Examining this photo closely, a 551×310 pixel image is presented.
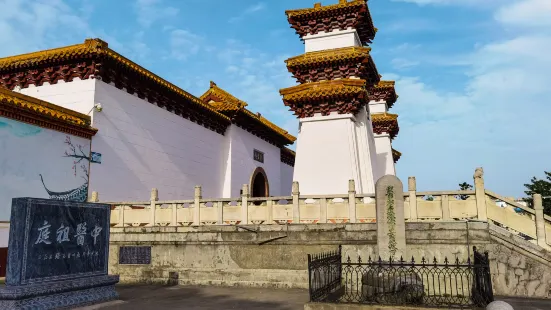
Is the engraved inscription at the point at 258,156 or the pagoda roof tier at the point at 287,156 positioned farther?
the pagoda roof tier at the point at 287,156

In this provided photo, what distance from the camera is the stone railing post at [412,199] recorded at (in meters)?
11.6

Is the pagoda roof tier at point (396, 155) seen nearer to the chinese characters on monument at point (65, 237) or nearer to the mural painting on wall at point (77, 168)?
the mural painting on wall at point (77, 168)

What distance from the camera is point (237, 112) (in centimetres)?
2430

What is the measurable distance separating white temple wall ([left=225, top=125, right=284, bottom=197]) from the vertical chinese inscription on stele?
15.1m

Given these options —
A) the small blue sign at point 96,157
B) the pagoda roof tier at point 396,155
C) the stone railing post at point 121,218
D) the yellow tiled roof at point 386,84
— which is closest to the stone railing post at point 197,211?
the stone railing post at point 121,218

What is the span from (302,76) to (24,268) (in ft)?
45.8

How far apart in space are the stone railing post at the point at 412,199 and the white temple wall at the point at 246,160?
14.1 meters

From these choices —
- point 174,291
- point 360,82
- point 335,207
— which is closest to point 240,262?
point 174,291

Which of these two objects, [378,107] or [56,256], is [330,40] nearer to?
[378,107]

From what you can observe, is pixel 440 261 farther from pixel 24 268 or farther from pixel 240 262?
pixel 24 268

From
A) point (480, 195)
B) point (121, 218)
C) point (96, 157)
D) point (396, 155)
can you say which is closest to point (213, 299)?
point (121, 218)

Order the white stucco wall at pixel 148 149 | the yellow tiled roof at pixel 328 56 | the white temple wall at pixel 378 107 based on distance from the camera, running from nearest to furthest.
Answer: the white stucco wall at pixel 148 149
the yellow tiled roof at pixel 328 56
the white temple wall at pixel 378 107

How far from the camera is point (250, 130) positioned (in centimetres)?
2712

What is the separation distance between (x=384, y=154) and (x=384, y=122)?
1971 mm
